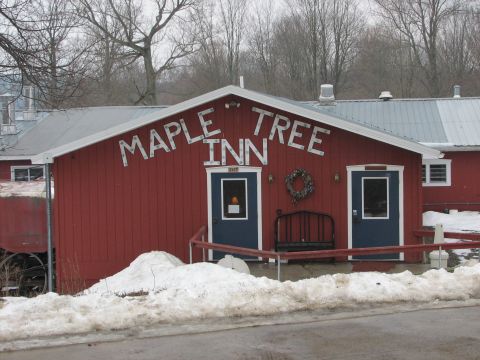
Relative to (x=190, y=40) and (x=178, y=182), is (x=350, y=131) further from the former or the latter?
(x=190, y=40)

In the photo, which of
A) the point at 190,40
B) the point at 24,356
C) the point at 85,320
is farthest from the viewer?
the point at 190,40

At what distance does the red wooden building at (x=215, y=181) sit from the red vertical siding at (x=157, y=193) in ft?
0.08

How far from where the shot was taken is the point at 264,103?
524 inches

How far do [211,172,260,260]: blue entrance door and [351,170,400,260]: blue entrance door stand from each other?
2311 millimetres

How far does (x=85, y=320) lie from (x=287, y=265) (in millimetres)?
6216

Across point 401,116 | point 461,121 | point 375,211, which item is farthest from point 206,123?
point 461,121

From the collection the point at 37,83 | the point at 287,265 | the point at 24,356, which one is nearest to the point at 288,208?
the point at 287,265

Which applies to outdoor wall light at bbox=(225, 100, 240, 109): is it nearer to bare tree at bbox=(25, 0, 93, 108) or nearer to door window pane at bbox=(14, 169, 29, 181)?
bare tree at bbox=(25, 0, 93, 108)

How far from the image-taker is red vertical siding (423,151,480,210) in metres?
21.2

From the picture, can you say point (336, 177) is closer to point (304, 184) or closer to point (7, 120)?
point (304, 184)

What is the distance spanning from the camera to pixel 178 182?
1387 cm

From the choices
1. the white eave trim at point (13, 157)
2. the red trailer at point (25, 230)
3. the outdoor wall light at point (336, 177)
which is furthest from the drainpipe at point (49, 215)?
the white eave trim at point (13, 157)

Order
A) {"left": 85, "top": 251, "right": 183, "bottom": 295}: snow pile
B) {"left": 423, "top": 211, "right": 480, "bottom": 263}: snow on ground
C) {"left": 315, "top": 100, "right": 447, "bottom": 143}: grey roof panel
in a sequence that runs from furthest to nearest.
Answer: {"left": 315, "top": 100, "right": 447, "bottom": 143}: grey roof panel → {"left": 423, "top": 211, "right": 480, "bottom": 263}: snow on ground → {"left": 85, "top": 251, "right": 183, "bottom": 295}: snow pile

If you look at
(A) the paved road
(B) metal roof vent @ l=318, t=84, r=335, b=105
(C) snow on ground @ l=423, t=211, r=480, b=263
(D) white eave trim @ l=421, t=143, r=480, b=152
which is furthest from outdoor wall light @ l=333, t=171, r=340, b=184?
(B) metal roof vent @ l=318, t=84, r=335, b=105
